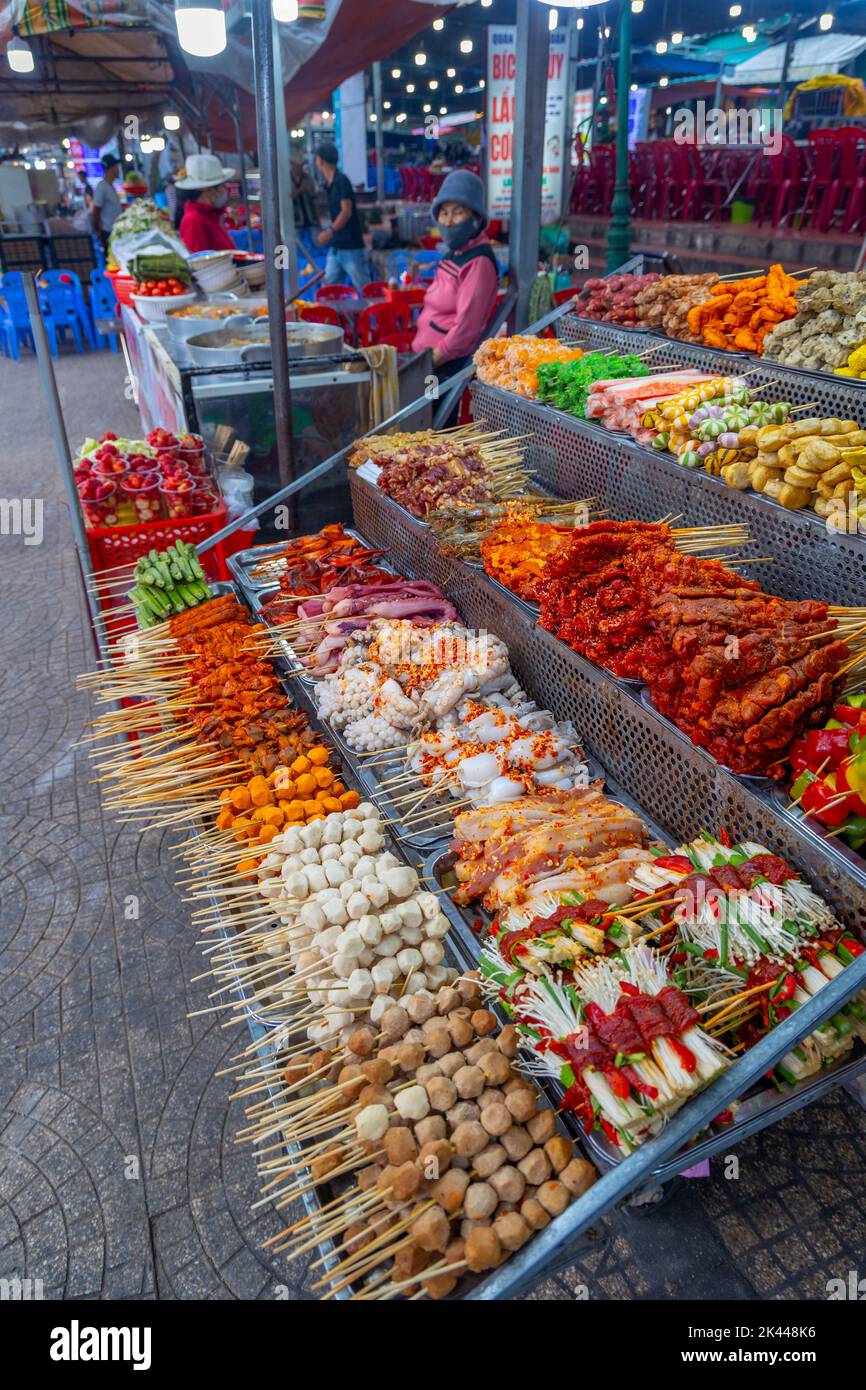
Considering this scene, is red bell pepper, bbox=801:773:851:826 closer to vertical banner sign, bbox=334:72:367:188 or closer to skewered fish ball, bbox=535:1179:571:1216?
skewered fish ball, bbox=535:1179:571:1216

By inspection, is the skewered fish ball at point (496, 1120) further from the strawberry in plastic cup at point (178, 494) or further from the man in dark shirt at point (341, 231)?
the man in dark shirt at point (341, 231)

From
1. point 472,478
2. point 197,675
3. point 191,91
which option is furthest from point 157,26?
point 197,675

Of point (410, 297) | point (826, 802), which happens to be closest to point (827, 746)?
point (826, 802)

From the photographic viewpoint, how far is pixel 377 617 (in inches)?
163

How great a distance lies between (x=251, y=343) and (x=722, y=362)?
16.4 feet

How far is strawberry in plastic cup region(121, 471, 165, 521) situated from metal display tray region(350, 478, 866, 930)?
2.14 meters

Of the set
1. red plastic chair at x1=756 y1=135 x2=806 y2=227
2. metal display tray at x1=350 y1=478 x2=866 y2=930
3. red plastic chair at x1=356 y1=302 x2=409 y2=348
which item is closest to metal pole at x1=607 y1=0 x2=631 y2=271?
red plastic chair at x1=356 y1=302 x2=409 y2=348

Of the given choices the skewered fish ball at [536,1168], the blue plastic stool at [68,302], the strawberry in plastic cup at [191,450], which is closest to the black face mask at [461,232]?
the strawberry in plastic cup at [191,450]

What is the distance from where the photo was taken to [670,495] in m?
3.79

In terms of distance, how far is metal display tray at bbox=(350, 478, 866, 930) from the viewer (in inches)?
90.1

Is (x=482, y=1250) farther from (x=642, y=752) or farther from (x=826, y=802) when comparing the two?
(x=642, y=752)

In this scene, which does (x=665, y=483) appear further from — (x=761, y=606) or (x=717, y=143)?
(x=717, y=143)

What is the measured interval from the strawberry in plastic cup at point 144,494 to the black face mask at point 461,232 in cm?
383

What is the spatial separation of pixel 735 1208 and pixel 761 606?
2.17 meters
